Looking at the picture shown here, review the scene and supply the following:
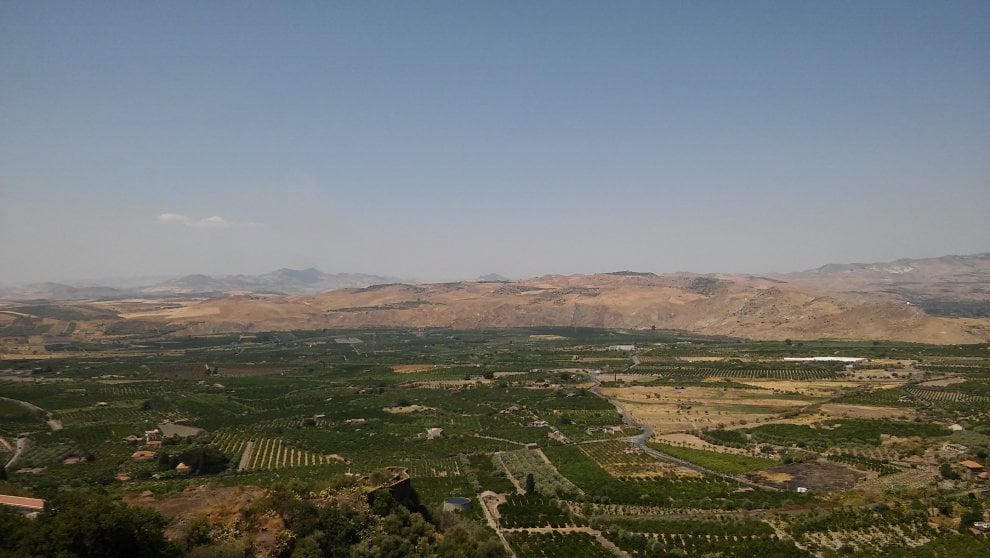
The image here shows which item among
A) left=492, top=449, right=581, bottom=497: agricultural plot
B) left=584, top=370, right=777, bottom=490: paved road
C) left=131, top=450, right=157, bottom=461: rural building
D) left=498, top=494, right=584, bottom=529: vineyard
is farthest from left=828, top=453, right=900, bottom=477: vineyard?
left=131, top=450, right=157, bottom=461: rural building

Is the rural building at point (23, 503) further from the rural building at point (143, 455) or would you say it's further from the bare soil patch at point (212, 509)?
the rural building at point (143, 455)

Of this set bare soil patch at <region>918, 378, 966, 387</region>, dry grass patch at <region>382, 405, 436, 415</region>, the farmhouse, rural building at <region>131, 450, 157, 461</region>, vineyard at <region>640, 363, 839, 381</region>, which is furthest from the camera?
vineyard at <region>640, 363, 839, 381</region>

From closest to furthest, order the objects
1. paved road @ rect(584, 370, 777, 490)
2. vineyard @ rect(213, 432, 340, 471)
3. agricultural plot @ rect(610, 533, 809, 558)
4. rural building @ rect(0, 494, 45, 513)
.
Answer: rural building @ rect(0, 494, 45, 513) < agricultural plot @ rect(610, 533, 809, 558) < paved road @ rect(584, 370, 777, 490) < vineyard @ rect(213, 432, 340, 471)

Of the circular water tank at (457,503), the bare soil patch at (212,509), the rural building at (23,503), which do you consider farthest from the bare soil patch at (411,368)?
the rural building at (23,503)

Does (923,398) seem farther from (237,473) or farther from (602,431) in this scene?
(237,473)

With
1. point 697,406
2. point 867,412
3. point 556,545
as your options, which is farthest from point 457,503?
point 867,412

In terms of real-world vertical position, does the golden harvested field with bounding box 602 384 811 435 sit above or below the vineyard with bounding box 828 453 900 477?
below

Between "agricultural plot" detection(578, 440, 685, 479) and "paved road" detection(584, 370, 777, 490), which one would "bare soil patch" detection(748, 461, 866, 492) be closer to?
"paved road" detection(584, 370, 777, 490)
